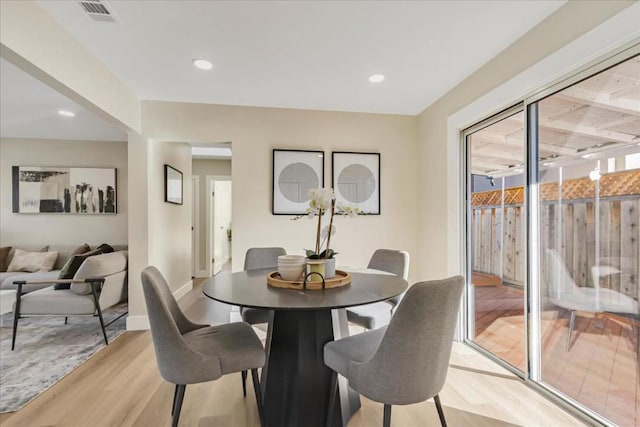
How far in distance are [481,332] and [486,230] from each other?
928mm

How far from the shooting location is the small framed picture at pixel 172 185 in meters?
3.81

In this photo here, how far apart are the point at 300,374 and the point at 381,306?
2.75 feet

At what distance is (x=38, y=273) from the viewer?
13.3 ft

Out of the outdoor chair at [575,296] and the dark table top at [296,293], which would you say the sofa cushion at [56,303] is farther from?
the outdoor chair at [575,296]

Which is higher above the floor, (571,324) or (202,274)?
(571,324)

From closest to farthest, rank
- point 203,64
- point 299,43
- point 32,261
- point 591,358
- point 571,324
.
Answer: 1. point 591,358
2. point 571,324
3. point 299,43
4. point 203,64
5. point 32,261

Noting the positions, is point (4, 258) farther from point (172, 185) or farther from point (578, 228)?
point (578, 228)

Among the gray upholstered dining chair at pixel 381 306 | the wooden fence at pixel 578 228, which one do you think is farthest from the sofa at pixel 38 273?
the wooden fence at pixel 578 228

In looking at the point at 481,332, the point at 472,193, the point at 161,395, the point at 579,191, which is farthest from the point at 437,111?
the point at 161,395

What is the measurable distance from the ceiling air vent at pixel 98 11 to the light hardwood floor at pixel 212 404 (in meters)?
2.39

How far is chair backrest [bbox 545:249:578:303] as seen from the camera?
1.91 metres

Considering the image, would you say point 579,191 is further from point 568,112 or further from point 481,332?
point 481,332

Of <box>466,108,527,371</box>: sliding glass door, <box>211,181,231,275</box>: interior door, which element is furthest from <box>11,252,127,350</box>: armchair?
<box>466,108,527,371</box>: sliding glass door

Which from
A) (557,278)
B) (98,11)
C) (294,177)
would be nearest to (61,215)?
(294,177)
